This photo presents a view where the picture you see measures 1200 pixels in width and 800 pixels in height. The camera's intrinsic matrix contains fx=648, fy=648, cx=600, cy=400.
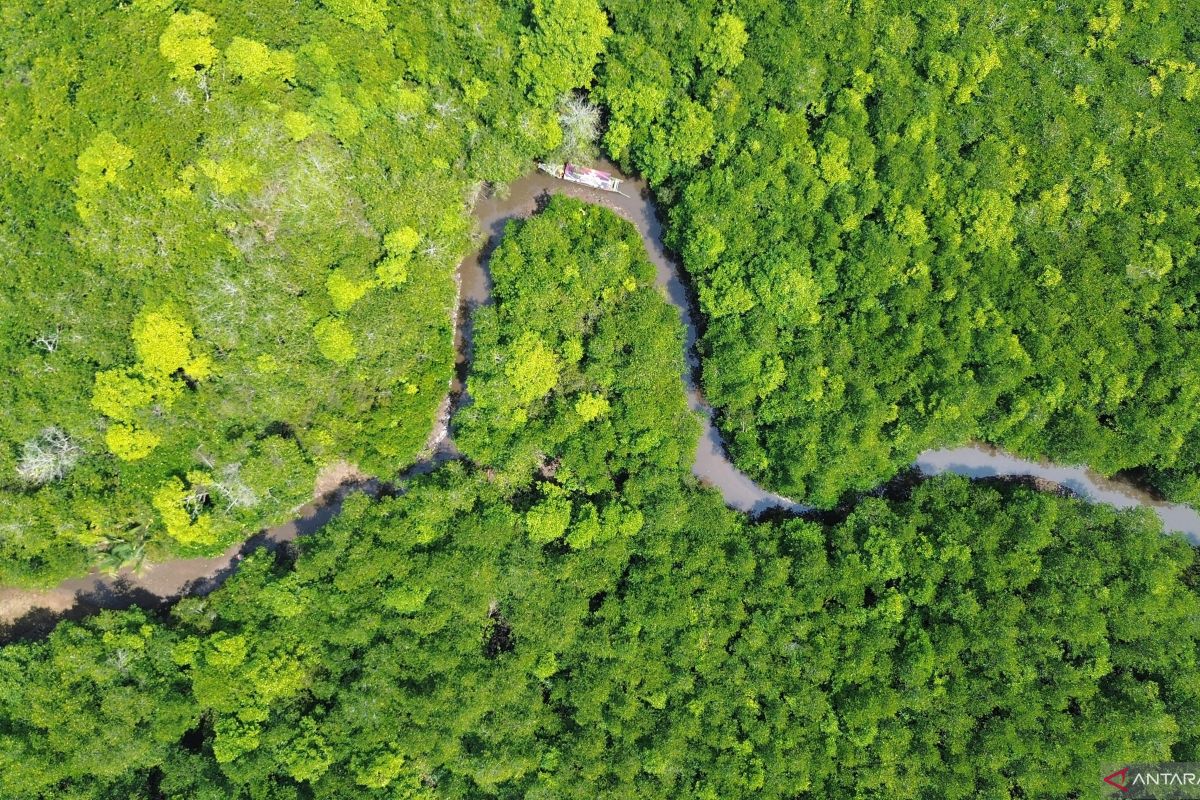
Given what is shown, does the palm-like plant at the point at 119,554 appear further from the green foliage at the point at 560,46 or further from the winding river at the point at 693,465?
the green foliage at the point at 560,46

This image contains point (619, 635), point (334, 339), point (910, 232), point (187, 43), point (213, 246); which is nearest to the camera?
point (187, 43)

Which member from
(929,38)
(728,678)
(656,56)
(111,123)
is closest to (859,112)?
(929,38)

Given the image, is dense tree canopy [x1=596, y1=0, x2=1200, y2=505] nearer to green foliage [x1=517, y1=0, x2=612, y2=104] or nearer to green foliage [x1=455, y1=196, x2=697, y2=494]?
green foliage [x1=517, y1=0, x2=612, y2=104]

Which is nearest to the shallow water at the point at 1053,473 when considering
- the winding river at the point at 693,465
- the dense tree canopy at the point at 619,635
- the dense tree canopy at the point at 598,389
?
the winding river at the point at 693,465

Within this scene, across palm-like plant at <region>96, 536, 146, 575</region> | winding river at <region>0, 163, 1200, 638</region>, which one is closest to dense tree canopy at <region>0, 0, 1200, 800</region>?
palm-like plant at <region>96, 536, 146, 575</region>

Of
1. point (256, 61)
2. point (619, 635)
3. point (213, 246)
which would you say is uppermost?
point (256, 61)

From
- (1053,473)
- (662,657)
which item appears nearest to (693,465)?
(662,657)

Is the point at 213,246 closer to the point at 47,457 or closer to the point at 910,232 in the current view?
the point at 47,457
